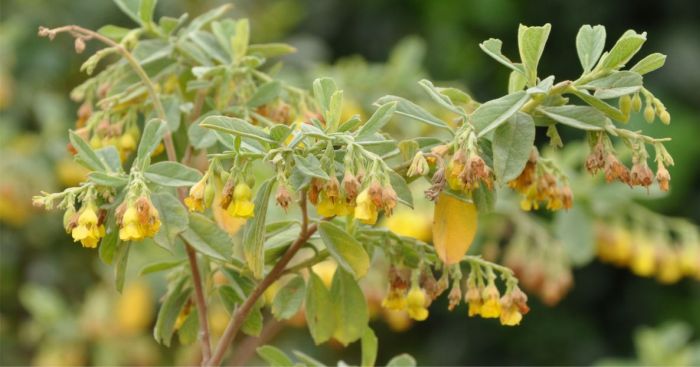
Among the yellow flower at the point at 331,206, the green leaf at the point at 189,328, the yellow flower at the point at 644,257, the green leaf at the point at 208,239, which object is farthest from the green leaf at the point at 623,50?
the yellow flower at the point at 644,257

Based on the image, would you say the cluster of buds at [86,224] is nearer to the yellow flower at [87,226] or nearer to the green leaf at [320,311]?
the yellow flower at [87,226]

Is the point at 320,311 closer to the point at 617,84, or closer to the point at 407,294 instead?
the point at 407,294

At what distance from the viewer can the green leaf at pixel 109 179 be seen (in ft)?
2.44

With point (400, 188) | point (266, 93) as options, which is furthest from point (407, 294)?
point (266, 93)

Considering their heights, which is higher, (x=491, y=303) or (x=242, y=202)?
(x=242, y=202)

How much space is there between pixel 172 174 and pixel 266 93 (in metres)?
0.15

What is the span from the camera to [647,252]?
70.0 inches

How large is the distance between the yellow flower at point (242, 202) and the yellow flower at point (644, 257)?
1183mm

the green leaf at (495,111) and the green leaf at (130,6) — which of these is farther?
the green leaf at (130,6)

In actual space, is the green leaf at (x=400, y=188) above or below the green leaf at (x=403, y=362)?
above

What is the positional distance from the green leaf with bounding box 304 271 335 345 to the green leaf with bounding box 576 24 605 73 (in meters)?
0.29

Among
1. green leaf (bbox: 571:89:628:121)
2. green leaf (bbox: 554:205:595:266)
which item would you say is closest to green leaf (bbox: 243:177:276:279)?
green leaf (bbox: 571:89:628:121)

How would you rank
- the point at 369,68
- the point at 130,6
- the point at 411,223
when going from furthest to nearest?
the point at 369,68
the point at 411,223
the point at 130,6

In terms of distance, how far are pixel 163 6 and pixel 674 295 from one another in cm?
166
